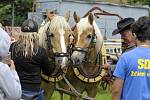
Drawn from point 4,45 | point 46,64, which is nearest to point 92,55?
point 46,64

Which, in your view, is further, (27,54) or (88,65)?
(88,65)

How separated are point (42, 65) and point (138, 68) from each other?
204cm

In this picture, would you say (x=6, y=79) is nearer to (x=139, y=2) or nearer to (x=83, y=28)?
(x=83, y=28)

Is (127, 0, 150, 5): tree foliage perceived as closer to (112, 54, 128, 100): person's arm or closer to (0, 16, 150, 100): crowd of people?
(0, 16, 150, 100): crowd of people

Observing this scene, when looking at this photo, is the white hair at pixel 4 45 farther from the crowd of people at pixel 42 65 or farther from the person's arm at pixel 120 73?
the person's arm at pixel 120 73

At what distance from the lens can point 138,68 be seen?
4.66m

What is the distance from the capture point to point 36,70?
6277 mm

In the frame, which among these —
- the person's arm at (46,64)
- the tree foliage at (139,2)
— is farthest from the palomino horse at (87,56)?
the tree foliage at (139,2)

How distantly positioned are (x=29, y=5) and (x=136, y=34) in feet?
92.7

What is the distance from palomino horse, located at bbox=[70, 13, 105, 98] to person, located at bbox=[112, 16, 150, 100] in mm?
3013

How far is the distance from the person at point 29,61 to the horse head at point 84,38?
1.36 meters

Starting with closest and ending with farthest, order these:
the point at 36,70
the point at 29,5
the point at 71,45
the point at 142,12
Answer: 1. the point at 36,70
2. the point at 71,45
3. the point at 142,12
4. the point at 29,5

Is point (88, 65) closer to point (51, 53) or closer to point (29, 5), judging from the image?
point (51, 53)

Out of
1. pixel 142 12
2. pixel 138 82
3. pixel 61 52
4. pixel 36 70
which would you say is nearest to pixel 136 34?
pixel 138 82
